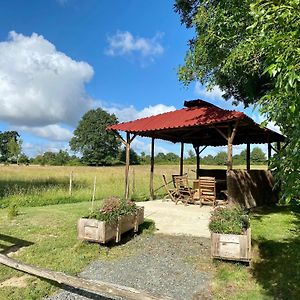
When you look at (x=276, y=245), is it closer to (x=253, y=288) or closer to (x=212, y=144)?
(x=253, y=288)

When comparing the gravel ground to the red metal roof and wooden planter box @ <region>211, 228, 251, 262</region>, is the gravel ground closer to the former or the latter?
wooden planter box @ <region>211, 228, 251, 262</region>

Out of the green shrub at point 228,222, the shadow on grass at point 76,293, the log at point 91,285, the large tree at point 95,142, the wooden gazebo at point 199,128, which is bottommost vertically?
the shadow on grass at point 76,293

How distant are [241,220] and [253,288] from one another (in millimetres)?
1389

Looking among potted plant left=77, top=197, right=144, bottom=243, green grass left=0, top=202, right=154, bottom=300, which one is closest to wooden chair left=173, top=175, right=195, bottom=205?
green grass left=0, top=202, right=154, bottom=300

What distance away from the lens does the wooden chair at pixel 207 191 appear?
11.1 metres

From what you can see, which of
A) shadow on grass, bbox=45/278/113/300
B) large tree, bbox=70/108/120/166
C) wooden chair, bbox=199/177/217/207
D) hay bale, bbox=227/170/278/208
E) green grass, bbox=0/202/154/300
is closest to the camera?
shadow on grass, bbox=45/278/113/300

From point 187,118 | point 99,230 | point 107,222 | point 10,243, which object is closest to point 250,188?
point 187,118

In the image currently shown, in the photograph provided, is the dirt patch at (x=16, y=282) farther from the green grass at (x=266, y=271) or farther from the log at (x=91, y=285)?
the green grass at (x=266, y=271)

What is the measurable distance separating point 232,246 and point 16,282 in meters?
3.41

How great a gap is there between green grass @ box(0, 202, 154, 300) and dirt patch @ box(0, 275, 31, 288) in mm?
75

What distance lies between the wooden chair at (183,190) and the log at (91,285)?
7570 mm

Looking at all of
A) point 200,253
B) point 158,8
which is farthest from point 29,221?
point 158,8

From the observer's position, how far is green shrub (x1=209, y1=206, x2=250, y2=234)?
5.75 metres

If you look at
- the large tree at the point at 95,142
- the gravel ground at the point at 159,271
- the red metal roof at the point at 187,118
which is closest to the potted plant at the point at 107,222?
the gravel ground at the point at 159,271
